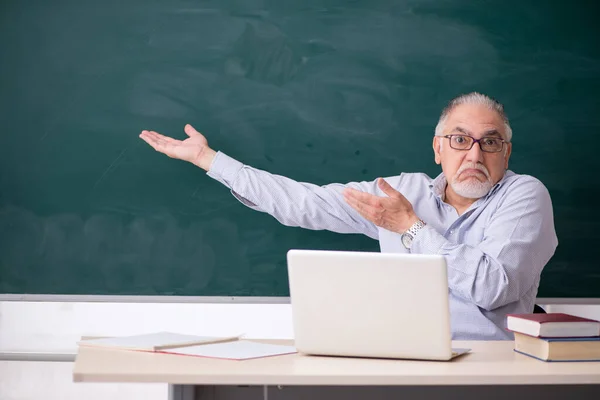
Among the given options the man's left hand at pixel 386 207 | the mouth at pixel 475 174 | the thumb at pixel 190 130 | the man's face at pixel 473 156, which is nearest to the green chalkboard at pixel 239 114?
the thumb at pixel 190 130

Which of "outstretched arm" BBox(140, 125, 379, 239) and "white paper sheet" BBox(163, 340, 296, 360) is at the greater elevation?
"outstretched arm" BBox(140, 125, 379, 239)

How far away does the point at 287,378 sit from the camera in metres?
1.28

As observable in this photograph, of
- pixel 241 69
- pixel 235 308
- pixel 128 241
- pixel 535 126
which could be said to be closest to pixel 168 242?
pixel 128 241

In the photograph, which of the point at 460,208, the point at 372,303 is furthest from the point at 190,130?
the point at 372,303

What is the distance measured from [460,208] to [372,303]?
52.6 inches

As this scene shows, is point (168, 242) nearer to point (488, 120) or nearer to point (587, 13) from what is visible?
point (488, 120)

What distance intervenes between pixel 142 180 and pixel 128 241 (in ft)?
0.88

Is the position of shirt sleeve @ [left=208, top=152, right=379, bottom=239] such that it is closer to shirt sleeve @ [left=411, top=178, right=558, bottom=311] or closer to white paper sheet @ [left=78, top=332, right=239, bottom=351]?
shirt sleeve @ [left=411, top=178, right=558, bottom=311]

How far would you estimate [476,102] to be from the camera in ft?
8.80

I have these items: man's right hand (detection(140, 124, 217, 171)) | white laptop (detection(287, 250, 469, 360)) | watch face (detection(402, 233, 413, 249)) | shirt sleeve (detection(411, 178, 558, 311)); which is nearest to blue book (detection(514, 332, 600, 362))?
white laptop (detection(287, 250, 469, 360))

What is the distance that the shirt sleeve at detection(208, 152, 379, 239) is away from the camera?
2.87m

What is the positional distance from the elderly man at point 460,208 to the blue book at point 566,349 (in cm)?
59

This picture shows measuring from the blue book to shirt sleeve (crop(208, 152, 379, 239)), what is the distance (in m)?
1.38

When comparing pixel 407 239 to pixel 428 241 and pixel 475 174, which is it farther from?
pixel 475 174
